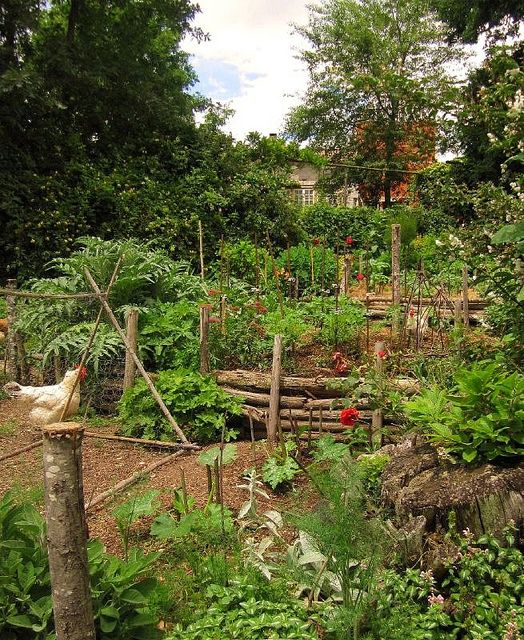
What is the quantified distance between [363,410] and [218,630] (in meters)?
2.80

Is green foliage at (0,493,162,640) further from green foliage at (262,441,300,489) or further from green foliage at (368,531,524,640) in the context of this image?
green foliage at (262,441,300,489)

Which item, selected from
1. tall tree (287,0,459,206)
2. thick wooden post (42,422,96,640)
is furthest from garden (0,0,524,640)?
tall tree (287,0,459,206)

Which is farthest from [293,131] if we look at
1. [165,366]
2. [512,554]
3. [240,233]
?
[512,554]

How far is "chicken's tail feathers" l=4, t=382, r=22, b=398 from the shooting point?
5.64 m

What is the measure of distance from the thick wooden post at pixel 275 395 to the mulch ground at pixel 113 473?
0.17 meters

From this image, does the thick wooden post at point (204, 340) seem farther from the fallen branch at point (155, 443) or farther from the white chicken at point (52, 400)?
the white chicken at point (52, 400)

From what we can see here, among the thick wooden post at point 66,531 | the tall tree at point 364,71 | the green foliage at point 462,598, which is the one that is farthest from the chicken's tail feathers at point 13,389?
the tall tree at point 364,71

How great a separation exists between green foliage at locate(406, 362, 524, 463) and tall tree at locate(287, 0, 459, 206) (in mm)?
22521

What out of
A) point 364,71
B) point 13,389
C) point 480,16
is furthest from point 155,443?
point 364,71

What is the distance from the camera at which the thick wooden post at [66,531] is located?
5.82 ft

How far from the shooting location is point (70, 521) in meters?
1.79

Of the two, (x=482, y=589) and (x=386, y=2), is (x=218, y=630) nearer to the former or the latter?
(x=482, y=589)

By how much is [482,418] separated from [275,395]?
2.35 m

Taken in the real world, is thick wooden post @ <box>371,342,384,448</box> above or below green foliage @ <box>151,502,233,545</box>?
above
